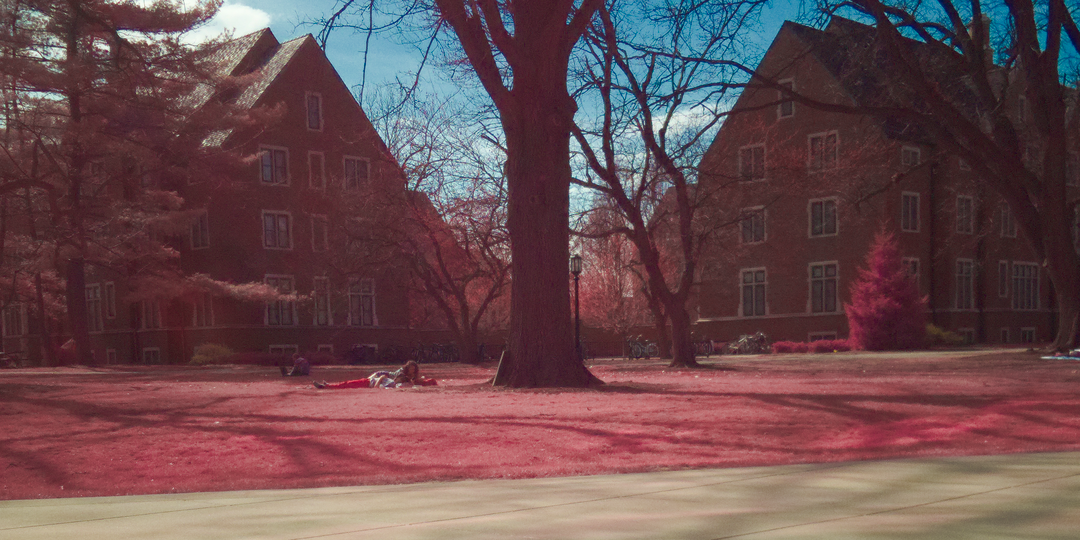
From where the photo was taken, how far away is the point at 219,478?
7500 millimetres

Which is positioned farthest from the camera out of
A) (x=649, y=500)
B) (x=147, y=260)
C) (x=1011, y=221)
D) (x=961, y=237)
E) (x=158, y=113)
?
(x=1011, y=221)

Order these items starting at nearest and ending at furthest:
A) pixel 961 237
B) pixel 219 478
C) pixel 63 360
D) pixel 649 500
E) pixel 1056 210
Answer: pixel 649 500 < pixel 219 478 < pixel 1056 210 < pixel 63 360 < pixel 961 237

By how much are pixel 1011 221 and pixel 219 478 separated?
46777 millimetres

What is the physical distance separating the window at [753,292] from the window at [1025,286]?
513 inches

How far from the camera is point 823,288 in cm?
4200

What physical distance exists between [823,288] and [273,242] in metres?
Result: 24.3

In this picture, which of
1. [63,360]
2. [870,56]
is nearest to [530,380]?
[870,56]

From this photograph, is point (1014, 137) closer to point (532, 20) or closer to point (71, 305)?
point (532, 20)

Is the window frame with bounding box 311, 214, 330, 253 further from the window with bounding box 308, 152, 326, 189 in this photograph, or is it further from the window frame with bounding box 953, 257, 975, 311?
the window frame with bounding box 953, 257, 975, 311

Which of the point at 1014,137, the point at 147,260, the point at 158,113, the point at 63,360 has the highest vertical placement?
the point at 158,113

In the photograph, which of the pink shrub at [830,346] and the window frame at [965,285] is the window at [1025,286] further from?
the pink shrub at [830,346]

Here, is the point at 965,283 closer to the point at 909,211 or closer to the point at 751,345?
the point at 909,211

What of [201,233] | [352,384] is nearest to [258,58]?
[201,233]

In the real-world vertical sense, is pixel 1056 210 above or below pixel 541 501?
above
